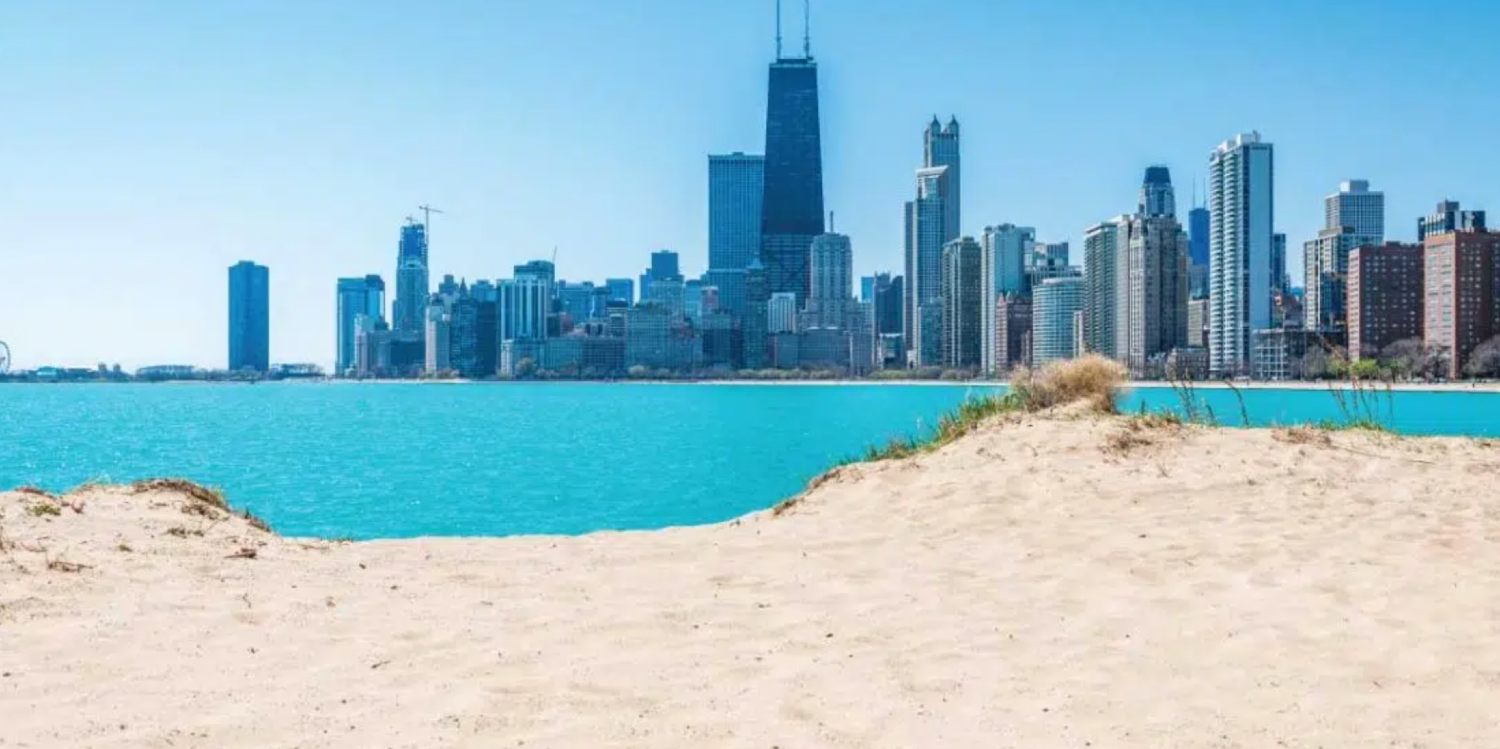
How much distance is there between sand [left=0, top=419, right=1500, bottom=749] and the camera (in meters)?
5.33

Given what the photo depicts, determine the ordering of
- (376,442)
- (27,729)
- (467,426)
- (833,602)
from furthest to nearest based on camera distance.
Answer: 1. (467,426)
2. (376,442)
3. (833,602)
4. (27,729)

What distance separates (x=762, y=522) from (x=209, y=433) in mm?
61943

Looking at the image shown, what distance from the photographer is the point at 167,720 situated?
531cm

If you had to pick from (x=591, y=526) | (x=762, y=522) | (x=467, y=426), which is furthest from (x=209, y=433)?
(x=762, y=522)

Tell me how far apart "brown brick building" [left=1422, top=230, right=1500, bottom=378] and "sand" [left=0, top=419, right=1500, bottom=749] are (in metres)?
175

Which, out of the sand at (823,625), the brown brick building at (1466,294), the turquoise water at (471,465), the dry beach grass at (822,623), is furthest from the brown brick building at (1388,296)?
the dry beach grass at (822,623)

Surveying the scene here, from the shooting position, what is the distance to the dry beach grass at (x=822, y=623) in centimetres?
534

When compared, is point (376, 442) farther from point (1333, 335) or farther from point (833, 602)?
point (1333, 335)

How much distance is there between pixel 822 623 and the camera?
24.1 feet

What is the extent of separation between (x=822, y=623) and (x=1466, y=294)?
605 feet

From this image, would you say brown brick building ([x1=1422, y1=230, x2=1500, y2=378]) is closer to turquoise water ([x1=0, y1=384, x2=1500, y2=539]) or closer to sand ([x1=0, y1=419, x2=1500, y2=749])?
turquoise water ([x1=0, y1=384, x2=1500, y2=539])

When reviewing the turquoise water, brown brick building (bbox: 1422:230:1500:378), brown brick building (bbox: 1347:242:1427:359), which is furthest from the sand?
brown brick building (bbox: 1347:242:1427:359)

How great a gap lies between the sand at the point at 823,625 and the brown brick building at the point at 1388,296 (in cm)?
18426

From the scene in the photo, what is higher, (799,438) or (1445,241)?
(1445,241)
